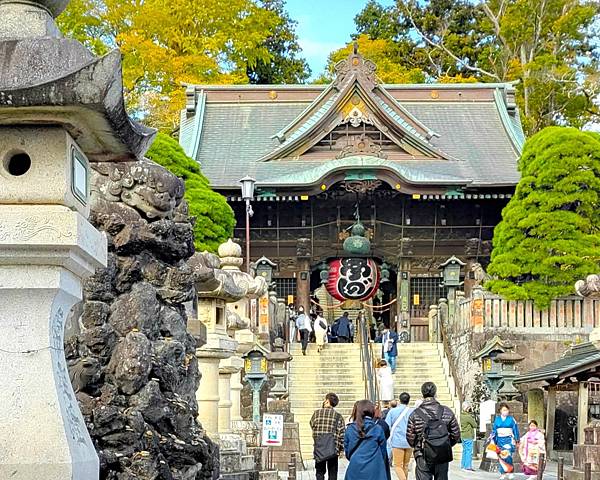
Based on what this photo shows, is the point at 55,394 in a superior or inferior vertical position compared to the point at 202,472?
superior

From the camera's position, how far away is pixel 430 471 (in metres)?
12.0

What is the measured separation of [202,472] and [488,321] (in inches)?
820

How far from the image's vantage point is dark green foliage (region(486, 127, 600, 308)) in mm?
28422

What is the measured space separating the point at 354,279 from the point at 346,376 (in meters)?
5.79

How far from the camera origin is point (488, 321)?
28656mm

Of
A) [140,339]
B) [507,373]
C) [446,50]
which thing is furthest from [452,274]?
[140,339]

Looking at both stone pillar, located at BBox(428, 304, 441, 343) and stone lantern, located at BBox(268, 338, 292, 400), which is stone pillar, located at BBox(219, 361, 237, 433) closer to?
stone lantern, located at BBox(268, 338, 292, 400)

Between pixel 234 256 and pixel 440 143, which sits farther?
pixel 440 143

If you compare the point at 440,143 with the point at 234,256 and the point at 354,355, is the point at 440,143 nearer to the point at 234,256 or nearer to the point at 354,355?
the point at 354,355

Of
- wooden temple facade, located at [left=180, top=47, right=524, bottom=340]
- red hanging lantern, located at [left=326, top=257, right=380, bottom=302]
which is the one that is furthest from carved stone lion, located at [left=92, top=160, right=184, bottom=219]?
red hanging lantern, located at [left=326, top=257, right=380, bottom=302]

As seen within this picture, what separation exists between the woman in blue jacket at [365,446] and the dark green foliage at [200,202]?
1678 cm

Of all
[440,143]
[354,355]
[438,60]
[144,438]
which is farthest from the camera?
[438,60]

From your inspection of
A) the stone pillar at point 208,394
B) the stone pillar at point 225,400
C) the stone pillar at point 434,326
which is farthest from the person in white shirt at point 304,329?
the stone pillar at point 208,394

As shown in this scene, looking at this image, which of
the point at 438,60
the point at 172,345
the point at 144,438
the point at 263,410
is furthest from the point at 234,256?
the point at 438,60
